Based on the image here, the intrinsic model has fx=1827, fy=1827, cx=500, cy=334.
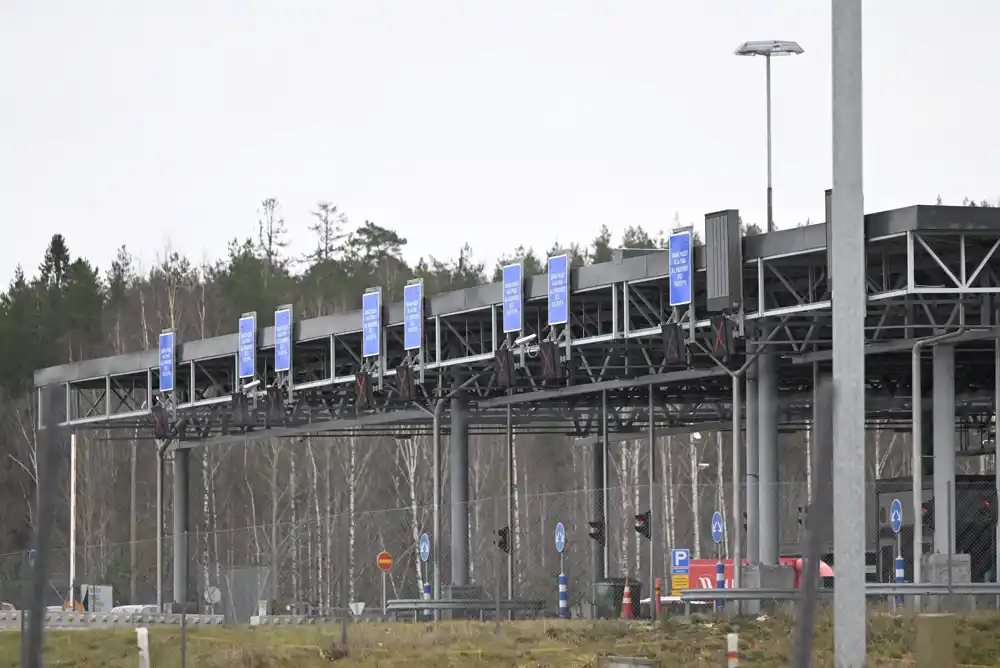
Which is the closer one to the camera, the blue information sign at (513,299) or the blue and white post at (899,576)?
the blue and white post at (899,576)

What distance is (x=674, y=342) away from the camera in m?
35.2

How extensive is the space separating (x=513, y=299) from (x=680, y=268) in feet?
Result: 18.5

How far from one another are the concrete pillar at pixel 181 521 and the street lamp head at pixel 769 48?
23.7 m

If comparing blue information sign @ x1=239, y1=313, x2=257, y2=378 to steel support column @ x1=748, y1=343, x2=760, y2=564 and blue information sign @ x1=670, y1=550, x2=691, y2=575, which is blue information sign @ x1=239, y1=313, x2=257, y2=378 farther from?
steel support column @ x1=748, y1=343, x2=760, y2=564

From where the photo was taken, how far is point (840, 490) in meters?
16.9

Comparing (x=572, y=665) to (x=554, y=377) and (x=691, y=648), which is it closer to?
(x=691, y=648)

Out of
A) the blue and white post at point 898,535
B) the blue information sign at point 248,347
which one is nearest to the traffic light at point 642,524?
the blue and white post at point 898,535

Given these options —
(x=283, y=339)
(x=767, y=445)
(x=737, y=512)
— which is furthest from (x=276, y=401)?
(x=737, y=512)

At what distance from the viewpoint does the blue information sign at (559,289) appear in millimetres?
38344

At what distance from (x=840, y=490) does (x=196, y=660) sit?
1311cm

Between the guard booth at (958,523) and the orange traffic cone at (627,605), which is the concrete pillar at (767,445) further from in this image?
the guard booth at (958,523)

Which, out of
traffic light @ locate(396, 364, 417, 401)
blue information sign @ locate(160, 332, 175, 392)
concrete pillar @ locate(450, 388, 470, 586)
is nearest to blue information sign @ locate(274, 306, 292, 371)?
concrete pillar @ locate(450, 388, 470, 586)

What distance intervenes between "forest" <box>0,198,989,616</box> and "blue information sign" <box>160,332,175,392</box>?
52.9 ft

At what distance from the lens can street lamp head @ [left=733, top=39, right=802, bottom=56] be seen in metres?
33.9
